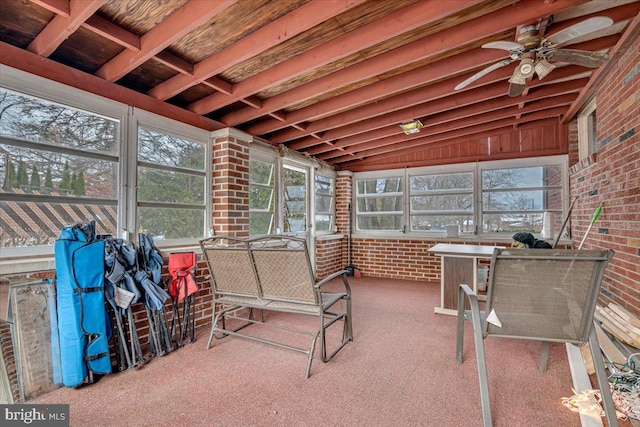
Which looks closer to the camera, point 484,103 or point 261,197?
point 484,103

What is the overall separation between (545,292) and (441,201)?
387 centimetres

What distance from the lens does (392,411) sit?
5.65 ft

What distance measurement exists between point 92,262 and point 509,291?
2809mm

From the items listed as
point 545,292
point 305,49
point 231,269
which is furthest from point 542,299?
point 305,49

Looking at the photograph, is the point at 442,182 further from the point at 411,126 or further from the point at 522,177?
the point at 411,126

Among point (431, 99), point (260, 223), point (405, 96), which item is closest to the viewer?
point (431, 99)

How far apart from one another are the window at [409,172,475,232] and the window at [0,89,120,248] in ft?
15.7

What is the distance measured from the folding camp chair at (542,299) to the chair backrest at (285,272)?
1161mm

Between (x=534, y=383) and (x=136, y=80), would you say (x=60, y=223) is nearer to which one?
(x=136, y=80)

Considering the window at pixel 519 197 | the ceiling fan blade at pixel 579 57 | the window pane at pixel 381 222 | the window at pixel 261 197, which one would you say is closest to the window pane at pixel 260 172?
the window at pixel 261 197

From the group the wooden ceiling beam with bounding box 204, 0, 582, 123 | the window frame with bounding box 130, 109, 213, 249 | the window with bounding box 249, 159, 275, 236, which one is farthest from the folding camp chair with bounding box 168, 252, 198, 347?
the wooden ceiling beam with bounding box 204, 0, 582, 123

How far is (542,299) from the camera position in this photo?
5.38ft

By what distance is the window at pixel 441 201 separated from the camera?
5086 mm

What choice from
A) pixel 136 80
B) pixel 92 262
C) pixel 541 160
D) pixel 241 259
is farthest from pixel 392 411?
pixel 541 160
